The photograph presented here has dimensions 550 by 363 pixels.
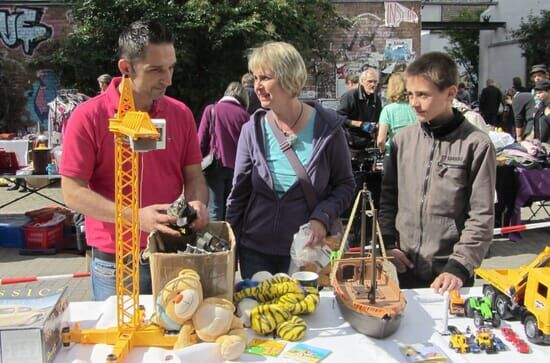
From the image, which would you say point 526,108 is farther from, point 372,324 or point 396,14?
point 372,324

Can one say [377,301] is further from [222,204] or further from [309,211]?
[222,204]

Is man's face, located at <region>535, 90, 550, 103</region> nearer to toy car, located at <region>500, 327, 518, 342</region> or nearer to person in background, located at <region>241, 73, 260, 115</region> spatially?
person in background, located at <region>241, 73, 260, 115</region>

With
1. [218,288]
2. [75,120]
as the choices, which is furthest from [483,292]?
[75,120]

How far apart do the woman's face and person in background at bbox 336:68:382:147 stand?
3825 millimetres

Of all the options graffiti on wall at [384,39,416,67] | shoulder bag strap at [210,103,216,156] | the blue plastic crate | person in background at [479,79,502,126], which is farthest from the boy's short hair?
person in background at [479,79,502,126]

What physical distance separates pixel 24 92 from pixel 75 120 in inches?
499

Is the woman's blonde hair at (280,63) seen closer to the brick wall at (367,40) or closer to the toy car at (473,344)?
the toy car at (473,344)

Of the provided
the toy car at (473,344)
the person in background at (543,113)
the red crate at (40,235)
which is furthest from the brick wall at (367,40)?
the toy car at (473,344)

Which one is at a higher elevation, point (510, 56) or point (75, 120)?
point (510, 56)

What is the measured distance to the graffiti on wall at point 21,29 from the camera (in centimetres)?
1314

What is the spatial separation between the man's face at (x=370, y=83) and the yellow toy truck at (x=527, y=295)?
433cm

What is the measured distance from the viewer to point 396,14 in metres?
14.3

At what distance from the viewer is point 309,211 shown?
2361mm

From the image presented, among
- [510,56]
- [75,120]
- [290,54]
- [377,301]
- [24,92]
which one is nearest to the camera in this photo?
[377,301]
